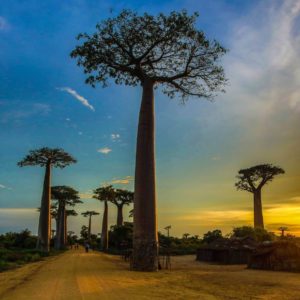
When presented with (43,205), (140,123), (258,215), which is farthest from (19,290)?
(258,215)

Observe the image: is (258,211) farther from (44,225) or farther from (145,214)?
(145,214)

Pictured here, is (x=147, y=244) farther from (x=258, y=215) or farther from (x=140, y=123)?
(x=258, y=215)

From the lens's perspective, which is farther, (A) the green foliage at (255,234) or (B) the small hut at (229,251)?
(A) the green foliage at (255,234)

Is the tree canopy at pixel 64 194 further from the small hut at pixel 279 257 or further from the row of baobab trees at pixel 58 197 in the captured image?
the small hut at pixel 279 257

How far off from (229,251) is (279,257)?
6.92m

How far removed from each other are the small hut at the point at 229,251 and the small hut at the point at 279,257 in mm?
4078

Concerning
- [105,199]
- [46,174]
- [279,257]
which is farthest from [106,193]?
[279,257]

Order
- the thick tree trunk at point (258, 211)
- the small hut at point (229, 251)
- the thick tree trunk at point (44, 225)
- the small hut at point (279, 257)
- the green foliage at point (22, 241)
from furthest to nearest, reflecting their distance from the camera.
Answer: the green foliage at point (22, 241), the thick tree trunk at point (258, 211), the thick tree trunk at point (44, 225), the small hut at point (229, 251), the small hut at point (279, 257)

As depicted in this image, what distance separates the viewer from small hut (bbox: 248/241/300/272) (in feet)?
64.6

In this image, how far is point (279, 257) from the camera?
66.0 ft

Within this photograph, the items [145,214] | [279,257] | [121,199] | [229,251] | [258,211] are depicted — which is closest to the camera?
[145,214]

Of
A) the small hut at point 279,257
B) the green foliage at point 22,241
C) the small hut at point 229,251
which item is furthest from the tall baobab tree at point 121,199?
the small hut at point 279,257

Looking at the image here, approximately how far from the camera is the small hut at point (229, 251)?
2652cm

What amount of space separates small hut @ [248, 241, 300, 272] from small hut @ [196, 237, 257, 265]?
13.4ft
